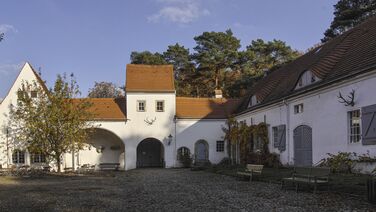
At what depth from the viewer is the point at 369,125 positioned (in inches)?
627

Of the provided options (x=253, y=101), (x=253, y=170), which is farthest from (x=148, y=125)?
(x=253, y=170)

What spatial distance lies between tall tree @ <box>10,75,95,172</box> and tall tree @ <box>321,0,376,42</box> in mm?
24015

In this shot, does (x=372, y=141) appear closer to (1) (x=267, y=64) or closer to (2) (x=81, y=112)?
(2) (x=81, y=112)

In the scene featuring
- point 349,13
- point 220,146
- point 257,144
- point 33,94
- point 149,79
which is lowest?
point 220,146

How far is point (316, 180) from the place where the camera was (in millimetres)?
13500

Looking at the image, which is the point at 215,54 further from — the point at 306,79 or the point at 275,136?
the point at 306,79

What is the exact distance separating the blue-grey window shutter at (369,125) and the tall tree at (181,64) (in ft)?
119

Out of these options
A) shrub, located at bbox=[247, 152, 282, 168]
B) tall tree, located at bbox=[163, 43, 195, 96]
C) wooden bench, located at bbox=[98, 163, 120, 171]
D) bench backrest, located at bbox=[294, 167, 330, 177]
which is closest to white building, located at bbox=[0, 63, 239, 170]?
wooden bench, located at bbox=[98, 163, 120, 171]

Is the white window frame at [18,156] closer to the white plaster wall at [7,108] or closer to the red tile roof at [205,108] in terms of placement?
the white plaster wall at [7,108]

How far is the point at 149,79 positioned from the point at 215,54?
14.4m

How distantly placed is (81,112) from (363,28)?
57.9 ft

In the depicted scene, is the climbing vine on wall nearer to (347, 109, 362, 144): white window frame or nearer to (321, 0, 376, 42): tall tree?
(347, 109, 362, 144): white window frame

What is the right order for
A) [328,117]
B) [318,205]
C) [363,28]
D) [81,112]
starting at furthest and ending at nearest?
1. [81,112]
2. [363,28]
3. [328,117]
4. [318,205]

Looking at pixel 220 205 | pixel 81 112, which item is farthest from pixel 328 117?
pixel 81 112
